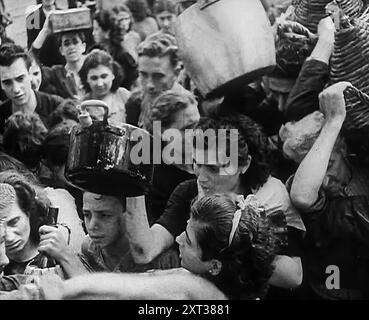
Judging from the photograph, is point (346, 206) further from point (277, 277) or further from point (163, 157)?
point (163, 157)

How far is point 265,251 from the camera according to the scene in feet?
11.6

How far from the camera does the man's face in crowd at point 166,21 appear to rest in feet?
12.5

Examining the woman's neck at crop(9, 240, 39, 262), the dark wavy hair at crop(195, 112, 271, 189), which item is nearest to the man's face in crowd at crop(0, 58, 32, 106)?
the woman's neck at crop(9, 240, 39, 262)

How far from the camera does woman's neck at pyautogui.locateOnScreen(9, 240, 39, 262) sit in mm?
3834

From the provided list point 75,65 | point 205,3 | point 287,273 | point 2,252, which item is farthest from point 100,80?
point 287,273

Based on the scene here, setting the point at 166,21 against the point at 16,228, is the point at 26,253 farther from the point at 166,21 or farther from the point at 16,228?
the point at 166,21

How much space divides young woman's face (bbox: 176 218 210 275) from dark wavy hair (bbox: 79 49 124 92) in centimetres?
61

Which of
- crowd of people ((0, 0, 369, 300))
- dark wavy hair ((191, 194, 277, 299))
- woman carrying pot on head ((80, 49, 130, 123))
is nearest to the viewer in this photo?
dark wavy hair ((191, 194, 277, 299))

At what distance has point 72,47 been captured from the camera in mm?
3939

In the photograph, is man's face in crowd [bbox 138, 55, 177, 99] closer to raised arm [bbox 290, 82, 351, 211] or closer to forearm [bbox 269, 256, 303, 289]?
raised arm [bbox 290, 82, 351, 211]

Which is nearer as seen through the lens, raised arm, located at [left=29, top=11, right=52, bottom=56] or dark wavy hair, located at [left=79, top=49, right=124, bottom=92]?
dark wavy hair, located at [left=79, top=49, right=124, bottom=92]

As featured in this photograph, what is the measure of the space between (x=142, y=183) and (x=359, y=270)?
0.80 metres

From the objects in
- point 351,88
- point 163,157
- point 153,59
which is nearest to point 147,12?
point 153,59

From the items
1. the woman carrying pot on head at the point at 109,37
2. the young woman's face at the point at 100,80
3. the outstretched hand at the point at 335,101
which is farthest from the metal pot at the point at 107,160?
the outstretched hand at the point at 335,101
